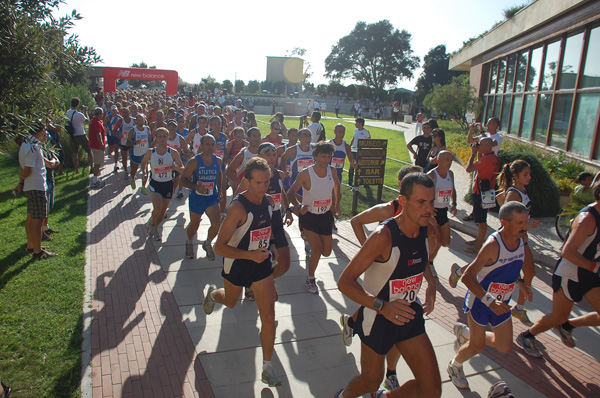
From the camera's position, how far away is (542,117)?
50.6 feet

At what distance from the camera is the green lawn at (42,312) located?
399 centimetres

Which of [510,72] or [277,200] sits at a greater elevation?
[510,72]

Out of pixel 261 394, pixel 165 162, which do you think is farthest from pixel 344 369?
pixel 165 162

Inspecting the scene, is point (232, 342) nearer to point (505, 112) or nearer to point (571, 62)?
point (571, 62)

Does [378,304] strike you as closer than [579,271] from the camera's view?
Yes

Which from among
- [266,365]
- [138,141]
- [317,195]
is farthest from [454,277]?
[138,141]

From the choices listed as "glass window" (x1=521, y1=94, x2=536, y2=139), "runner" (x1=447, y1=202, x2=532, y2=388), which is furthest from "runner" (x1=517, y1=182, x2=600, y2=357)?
"glass window" (x1=521, y1=94, x2=536, y2=139)

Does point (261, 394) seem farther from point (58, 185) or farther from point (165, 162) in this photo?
point (58, 185)

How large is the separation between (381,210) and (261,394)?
2.04 meters

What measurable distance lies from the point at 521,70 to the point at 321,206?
15.4 meters

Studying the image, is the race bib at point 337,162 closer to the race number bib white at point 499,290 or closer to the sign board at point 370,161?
the sign board at point 370,161

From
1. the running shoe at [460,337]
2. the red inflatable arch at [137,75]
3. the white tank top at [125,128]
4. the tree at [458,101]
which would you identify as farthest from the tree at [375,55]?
the running shoe at [460,337]

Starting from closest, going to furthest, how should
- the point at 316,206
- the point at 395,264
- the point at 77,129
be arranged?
the point at 395,264 < the point at 316,206 < the point at 77,129

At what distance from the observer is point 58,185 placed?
1198 cm
